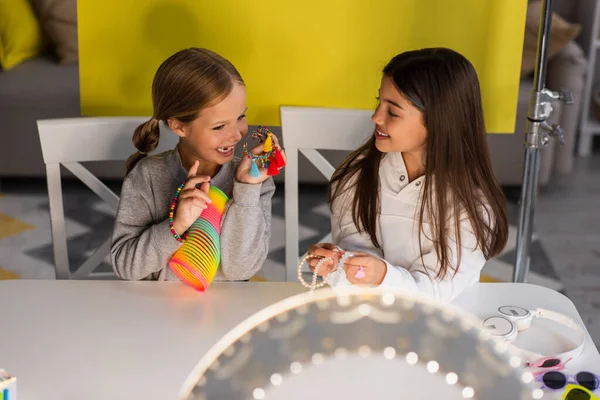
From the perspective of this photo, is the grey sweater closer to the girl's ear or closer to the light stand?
the girl's ear

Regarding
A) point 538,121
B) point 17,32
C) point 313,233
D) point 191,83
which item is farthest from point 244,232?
point 17,32

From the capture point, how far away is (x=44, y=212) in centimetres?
270

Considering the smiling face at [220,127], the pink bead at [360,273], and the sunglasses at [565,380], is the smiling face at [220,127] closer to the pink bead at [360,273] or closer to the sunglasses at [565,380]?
the pink bead at [360,273]

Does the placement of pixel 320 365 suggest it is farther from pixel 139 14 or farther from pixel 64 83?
pixel 64 83

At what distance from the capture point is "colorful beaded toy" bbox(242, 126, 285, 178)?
1088 millimetres

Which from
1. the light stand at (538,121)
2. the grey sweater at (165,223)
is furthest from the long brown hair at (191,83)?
the light stand at (538,121)

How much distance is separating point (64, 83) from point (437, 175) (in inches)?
79.1

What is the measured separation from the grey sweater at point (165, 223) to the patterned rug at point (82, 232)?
81 cm

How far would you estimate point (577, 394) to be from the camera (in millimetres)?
842

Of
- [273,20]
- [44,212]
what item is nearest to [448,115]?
[273,20]

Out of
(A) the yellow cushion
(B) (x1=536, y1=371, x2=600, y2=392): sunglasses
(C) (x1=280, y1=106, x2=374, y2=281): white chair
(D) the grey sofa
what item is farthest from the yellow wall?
(A) the yellow cushion

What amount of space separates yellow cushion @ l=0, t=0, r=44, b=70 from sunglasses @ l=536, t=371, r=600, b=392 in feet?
8.11

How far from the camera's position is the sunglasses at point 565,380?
870 mm

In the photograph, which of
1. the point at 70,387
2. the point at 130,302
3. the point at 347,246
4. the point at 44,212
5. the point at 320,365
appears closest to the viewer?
the point at 320,365
